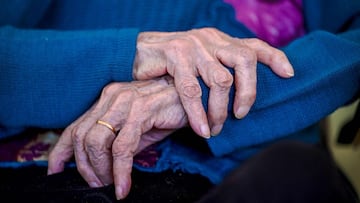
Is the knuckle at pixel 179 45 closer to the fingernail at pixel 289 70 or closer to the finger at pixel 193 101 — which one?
the finger at pixel 193 101

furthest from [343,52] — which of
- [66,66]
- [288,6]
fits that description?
[66,66]

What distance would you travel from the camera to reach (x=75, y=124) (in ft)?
2.59

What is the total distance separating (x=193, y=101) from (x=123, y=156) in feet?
0.45

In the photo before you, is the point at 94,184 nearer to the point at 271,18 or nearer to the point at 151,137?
the point at 151,137

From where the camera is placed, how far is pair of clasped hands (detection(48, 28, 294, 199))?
712mm

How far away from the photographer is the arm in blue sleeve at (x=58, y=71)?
0.78m

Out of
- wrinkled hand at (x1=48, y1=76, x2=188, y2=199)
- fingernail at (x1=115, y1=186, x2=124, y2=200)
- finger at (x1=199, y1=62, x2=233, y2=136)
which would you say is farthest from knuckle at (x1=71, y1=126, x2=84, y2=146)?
finger at (x1=199, y1=62, x2=233, y2=136)

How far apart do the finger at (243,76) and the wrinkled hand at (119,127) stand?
0.32 feet

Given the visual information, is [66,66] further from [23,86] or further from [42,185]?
[42,185]

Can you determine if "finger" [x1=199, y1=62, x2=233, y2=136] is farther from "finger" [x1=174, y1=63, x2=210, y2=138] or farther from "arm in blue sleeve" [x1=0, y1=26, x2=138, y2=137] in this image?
"arm in blue sleeve" [x1=0, y1=26, x2=138, y2=137]

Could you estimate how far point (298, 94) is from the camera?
76 cm

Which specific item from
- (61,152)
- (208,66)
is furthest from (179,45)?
(61,152)

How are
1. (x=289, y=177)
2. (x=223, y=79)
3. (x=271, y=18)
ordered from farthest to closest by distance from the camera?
1. (x=271, y=18)
2. (x=223, y=79)
3. (x=289, y=177)

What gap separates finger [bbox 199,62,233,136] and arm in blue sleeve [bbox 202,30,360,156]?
3 cm
